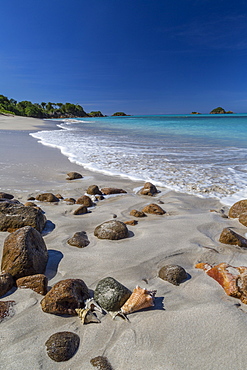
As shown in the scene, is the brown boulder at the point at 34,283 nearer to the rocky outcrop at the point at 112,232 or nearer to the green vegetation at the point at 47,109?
the rocky outcrop at the point at 112,232

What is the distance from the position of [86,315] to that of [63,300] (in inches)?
6.7

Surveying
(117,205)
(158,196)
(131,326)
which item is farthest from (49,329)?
(158,196)

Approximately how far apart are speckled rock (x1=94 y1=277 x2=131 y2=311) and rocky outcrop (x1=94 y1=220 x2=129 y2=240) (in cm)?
88

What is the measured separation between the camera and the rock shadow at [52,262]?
1.96 meters

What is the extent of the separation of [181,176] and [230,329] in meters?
4.23

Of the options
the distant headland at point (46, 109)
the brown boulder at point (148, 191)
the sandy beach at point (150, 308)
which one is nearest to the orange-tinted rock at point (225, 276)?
the sandy beach at point (150, 308)

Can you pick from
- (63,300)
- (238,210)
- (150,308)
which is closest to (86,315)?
(63,300)

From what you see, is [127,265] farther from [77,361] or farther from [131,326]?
[77,361]

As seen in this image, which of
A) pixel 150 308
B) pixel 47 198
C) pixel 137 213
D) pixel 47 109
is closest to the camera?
pixel 150 308

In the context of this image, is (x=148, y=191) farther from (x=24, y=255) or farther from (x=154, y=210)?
(x=24, y=255)

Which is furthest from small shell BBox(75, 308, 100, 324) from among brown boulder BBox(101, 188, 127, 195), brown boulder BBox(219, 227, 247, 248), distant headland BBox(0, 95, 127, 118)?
distant headland BBox(0, 95, 127, 118)

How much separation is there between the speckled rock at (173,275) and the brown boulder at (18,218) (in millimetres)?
1376

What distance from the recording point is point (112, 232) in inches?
99.3

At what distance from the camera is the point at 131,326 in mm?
1454
